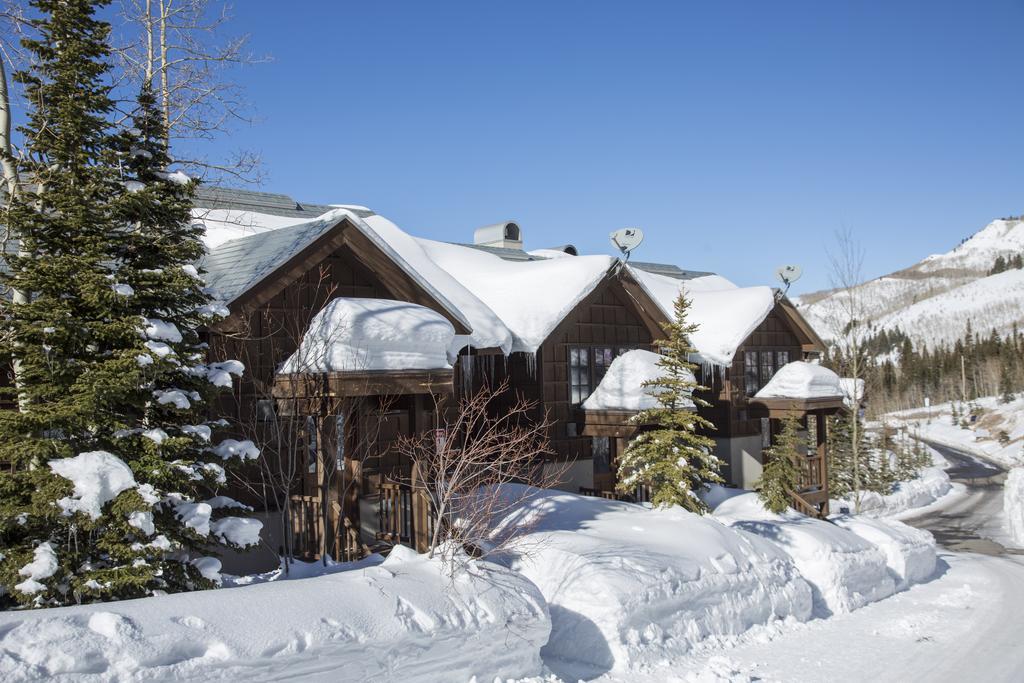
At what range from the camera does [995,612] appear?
14.4 meters

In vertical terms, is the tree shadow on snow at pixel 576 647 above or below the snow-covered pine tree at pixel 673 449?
below

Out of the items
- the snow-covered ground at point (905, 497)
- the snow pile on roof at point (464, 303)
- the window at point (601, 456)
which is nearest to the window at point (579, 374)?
the window at point (601, 456)

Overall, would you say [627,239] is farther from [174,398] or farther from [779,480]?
[174,398]

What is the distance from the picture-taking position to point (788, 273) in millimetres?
27266

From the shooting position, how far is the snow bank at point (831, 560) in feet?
45.3

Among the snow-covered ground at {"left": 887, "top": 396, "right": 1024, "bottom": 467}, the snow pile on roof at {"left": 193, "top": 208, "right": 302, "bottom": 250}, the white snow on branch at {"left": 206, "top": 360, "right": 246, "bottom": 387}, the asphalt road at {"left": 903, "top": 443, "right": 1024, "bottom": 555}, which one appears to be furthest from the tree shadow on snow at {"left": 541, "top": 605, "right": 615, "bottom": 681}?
the snow-covered ground at {"left": 887, "top": 396, "right": 1024, "bottom": 467}

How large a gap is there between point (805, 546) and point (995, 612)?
3659mm

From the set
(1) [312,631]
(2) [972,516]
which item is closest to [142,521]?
(1) [312,631]

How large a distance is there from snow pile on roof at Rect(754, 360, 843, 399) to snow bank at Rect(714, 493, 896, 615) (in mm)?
6097

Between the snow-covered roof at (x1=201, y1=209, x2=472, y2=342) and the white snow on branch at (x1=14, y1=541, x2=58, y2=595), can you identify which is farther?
the snow-covered roof at (x1=201, y1=209, x2=472, y2=342)

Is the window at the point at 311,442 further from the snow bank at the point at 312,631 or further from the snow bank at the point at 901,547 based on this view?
the snow bank at the point at 901,547

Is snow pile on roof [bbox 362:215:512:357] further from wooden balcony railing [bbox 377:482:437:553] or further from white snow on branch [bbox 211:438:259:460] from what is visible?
white snow on branch [bbox 211:438:259:460]

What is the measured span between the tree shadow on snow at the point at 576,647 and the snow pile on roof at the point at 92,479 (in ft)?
16.5

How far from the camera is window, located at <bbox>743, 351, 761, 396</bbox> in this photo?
24267mm
